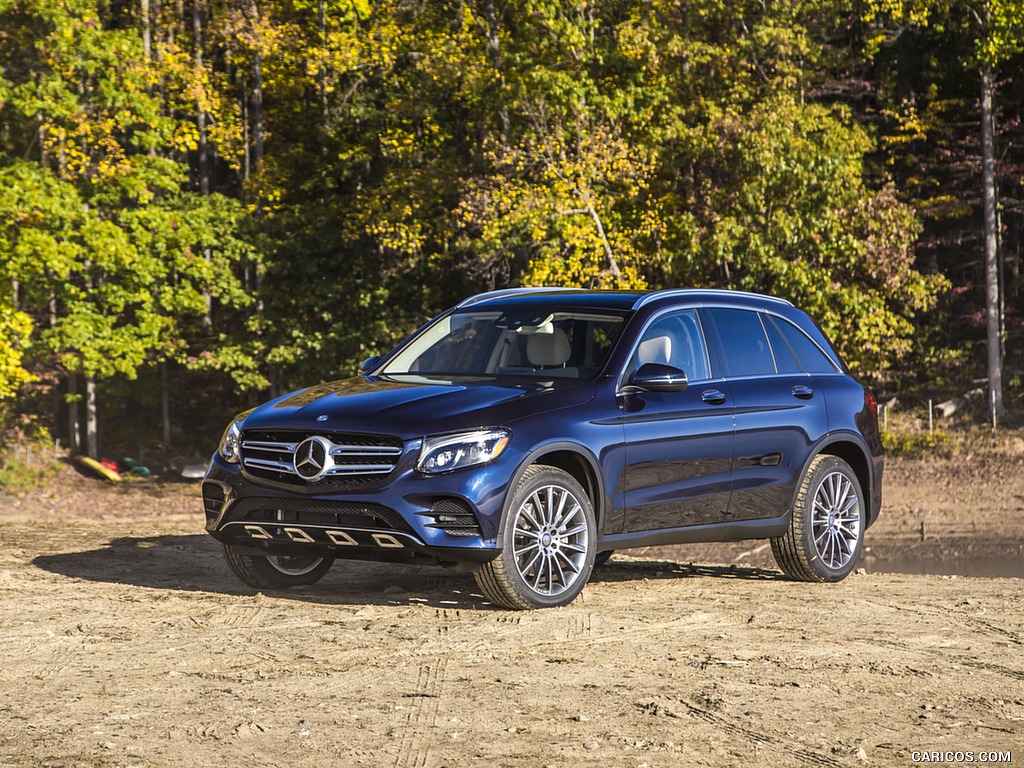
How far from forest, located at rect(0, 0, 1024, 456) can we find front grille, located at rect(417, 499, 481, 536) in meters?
17.2

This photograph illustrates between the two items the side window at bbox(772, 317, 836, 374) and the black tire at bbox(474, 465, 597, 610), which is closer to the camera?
the black tire at bbox(474, 465, 597, 610)

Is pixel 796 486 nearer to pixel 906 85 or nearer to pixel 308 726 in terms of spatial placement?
pixel 308 726

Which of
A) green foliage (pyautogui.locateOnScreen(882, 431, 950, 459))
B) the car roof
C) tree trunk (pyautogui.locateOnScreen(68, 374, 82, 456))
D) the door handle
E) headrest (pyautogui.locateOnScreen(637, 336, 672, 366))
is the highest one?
the car roof

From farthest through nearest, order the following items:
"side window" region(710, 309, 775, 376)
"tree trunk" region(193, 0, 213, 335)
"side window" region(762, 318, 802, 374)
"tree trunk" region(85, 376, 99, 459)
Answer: "tree trunk" region(193, 0, 213, 335), "tree trunk" region(85, 376, 99, 459), "side window" region(762, 318, 802, 374), "side window" region(710, 309, 775, 376)

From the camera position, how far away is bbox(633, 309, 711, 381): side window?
8923 mm

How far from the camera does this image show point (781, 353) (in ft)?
32.4

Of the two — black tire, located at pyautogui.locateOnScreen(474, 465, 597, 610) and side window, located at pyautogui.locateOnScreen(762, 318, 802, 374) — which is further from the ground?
side window, located at pyautogui.locateOnScreen(762, 318, 802, 374)

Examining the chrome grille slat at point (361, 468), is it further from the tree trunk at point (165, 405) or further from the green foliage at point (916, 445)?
the tree trunk at point (165, 405)

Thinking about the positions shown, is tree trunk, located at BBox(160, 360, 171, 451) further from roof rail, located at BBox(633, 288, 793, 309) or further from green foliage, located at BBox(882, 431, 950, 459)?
roof rail, located at BBox(633, 288, 793, 309)

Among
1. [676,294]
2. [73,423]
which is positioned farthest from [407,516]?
[73,423]

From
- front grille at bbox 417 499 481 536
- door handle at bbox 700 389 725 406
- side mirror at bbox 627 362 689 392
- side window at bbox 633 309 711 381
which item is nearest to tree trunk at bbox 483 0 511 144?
side window at bbox 633 309 711 381

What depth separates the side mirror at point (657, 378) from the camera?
8430 millimetres

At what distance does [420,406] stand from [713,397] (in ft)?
6.76

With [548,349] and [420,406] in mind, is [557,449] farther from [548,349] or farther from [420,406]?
[548,349]
